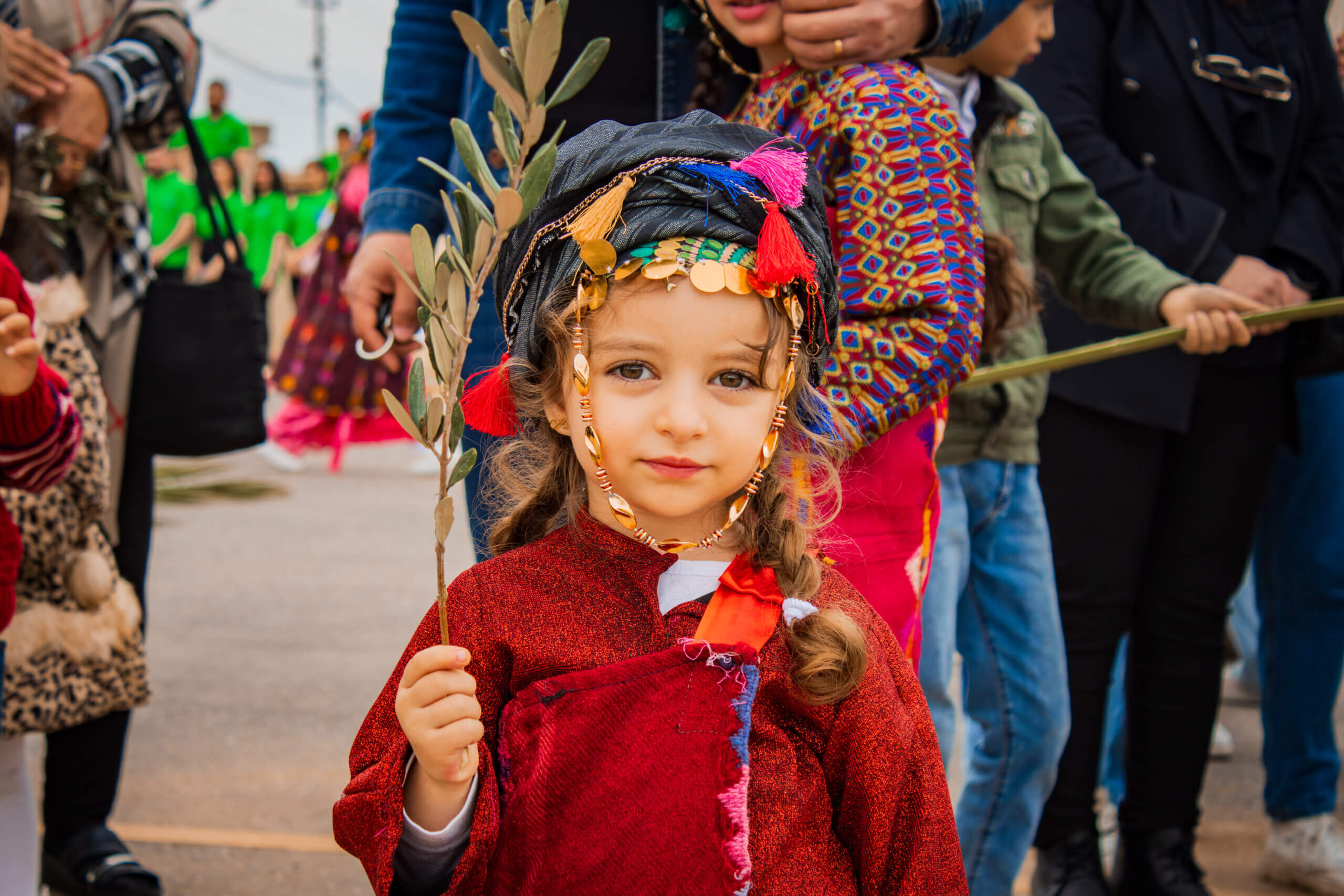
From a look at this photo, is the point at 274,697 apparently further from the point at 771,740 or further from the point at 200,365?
the point at 771,740

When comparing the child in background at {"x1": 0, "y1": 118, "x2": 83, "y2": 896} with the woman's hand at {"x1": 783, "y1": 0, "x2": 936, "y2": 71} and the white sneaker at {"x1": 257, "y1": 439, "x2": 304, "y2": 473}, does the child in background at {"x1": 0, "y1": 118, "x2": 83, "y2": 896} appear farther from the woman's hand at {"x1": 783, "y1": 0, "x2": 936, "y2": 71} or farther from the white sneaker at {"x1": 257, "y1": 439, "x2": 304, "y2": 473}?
the white sneaker at {"x1": 257, "y1": 439, "x2": 304, "y2": 473}

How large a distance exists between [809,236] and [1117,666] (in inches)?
114

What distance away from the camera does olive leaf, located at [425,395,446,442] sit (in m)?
1.07

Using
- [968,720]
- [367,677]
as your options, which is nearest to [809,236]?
[968,720]

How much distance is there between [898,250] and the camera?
66.6 inches

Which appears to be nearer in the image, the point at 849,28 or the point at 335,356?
the point at 849,28

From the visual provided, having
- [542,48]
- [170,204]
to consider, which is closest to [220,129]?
[170,204]

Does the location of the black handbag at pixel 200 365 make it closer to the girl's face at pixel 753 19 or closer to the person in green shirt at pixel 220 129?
the girl's face at pixel 753 19

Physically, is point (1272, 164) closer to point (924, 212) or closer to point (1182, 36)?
point (1182, 36)

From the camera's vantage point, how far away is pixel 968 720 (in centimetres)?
263

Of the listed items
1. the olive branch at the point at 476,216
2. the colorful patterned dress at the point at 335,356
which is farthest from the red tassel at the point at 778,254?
the colorful patterned dress at the point at 335,356

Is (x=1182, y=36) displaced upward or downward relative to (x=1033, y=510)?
upward

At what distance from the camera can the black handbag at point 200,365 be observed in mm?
2887

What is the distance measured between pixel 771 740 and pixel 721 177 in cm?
60
